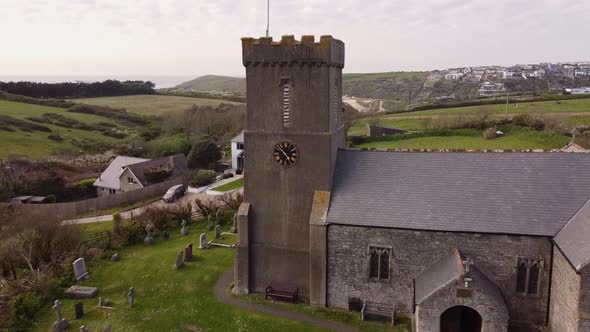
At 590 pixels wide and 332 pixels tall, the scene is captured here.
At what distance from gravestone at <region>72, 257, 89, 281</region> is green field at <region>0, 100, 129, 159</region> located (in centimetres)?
4178

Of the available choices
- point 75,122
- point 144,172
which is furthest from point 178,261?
point 75,122

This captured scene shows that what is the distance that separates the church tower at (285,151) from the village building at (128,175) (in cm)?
3474

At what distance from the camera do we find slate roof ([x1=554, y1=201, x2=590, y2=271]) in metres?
→ 16.7

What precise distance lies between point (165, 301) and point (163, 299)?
0.33 m

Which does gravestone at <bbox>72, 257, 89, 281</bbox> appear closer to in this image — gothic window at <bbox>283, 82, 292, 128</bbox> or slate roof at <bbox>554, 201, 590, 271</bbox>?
gothic window at <bbox>283, 82, 292, 128</bbox>

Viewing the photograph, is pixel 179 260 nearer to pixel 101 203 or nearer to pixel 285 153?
pixel 285 153

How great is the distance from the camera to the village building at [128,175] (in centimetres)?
5478

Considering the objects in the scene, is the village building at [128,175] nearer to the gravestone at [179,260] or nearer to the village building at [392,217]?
the gravestone at [179,260]

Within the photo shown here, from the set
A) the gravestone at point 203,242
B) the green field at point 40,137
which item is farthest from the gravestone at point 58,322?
the green field at point 40,137

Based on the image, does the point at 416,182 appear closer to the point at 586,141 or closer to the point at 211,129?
the point at 586,141

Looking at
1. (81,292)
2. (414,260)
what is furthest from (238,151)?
(414,260)

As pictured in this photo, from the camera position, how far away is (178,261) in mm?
28656

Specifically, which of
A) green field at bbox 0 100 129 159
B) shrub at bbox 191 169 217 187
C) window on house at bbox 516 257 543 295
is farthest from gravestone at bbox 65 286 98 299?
green field at bbox 0 100 129 159

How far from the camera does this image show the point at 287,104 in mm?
22578
